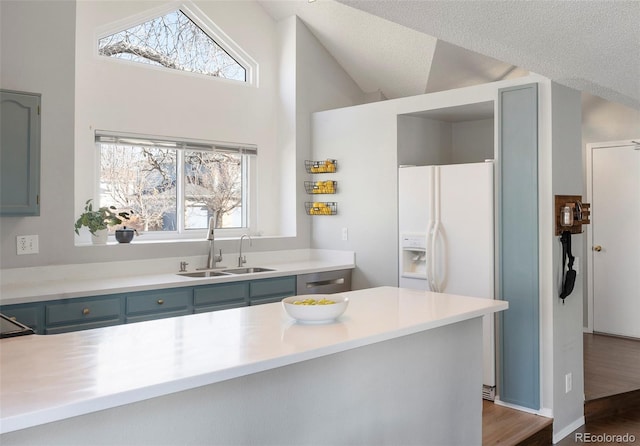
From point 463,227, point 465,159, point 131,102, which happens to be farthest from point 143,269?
point 465,159

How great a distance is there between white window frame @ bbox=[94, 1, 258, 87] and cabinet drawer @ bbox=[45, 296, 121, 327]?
6.47ft

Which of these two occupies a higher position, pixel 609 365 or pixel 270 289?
pixel 270 289

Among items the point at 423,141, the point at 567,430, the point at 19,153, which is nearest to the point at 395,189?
the point at 423,141

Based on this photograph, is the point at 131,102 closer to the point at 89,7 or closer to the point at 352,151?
the point at 89,7

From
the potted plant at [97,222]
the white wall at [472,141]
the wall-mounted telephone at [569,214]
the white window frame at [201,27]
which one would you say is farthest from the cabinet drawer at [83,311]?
the white wall at [472,141]

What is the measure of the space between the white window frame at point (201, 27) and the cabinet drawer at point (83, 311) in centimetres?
197

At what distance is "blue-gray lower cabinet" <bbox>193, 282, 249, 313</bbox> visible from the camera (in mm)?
3684

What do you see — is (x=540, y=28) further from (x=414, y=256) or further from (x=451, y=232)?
(x=414, y=256)

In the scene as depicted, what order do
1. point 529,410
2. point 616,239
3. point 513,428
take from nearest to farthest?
point 513,428
point 529,410
point 616,239

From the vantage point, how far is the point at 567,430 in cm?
356

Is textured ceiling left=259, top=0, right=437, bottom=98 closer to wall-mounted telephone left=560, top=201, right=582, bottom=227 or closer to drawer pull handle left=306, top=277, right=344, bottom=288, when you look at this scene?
wall-mounted telephone left=560, top=201, right=582, bottom=227

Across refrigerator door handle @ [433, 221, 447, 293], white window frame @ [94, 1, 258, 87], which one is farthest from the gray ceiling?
refrigerator door handle @ [433, 221, 447, 293]

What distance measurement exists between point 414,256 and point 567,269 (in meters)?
1.16

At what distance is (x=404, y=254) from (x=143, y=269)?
6.56ft
